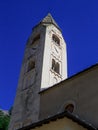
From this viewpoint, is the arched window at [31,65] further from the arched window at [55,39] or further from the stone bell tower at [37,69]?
the arched window at [55,39]

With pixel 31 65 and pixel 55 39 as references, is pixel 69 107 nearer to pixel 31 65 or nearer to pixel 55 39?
pixel 31 65

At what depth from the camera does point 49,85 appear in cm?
1736

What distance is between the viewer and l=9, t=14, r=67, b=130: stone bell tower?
16047mm

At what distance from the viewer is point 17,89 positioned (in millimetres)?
18359

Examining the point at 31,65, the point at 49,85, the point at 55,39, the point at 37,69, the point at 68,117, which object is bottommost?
the point at 68,117

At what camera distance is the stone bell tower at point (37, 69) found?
16.0 meters

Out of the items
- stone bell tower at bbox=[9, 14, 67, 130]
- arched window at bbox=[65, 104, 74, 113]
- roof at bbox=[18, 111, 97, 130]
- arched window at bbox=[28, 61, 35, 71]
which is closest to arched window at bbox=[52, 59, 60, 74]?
stone bell tower at bbox=[9, 14, 67, 130]

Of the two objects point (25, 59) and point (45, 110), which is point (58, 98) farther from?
point (25, 59)

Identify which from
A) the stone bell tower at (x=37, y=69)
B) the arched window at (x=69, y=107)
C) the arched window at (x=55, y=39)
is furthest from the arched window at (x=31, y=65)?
the arched window at (x=69, y=107)

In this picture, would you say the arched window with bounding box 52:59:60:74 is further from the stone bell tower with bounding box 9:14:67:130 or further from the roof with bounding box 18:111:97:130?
the roof with bounding box 18:111:97:130

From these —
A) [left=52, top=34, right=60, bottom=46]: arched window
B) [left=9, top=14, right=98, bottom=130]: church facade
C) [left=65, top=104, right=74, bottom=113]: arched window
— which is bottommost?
[left=65, top=104, right=74, bottom=113]: arched window

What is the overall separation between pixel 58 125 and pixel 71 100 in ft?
11.1

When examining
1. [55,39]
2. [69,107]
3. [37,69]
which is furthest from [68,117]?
[55,39]

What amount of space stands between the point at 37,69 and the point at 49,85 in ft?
4.87
